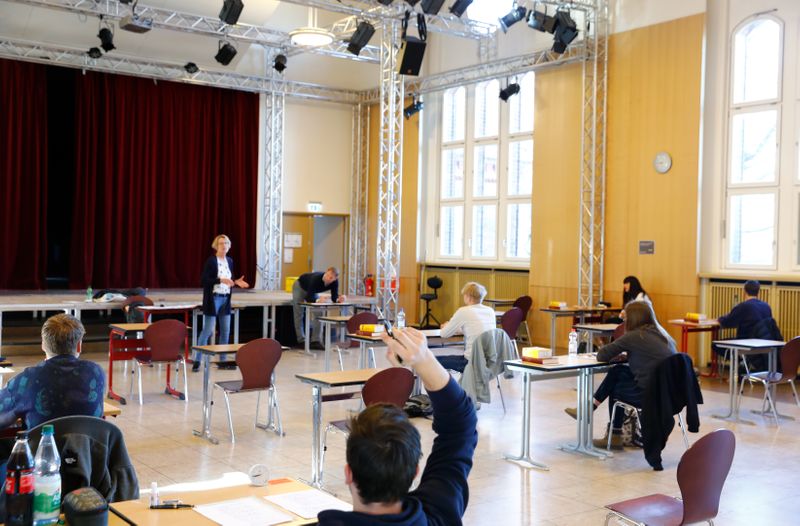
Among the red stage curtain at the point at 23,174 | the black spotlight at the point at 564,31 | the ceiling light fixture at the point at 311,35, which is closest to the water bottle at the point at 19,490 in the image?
the ceiling light fixture at the point at 311,35

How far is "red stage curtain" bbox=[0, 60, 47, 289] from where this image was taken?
13867mm

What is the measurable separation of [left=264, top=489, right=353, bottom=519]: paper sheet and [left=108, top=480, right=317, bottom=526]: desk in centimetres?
4

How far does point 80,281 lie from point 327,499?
12992 mm

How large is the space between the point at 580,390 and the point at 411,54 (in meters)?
6.38

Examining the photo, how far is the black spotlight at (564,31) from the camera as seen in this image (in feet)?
38.9

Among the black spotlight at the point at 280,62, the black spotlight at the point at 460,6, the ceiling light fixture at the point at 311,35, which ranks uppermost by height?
the black spotlight at the point at 460,6

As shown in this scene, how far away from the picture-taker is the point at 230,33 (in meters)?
13.3

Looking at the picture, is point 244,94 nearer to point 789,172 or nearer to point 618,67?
point 618,67

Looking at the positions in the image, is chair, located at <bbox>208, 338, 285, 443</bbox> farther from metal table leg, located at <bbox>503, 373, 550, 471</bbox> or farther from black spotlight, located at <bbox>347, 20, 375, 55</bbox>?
black spotlight, located at <bbox>347, 20, 375, 55</bbox>

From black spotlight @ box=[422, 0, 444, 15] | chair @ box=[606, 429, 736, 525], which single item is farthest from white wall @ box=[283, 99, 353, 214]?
chair @ box=[606, 429, 736, 525]

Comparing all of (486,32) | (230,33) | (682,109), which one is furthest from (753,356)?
(230,33)

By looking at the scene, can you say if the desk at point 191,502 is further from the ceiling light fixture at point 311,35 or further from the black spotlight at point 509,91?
the black spotlight at point 509,91

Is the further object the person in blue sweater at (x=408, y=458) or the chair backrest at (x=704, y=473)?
the chair backrest at (x=704, y=473)

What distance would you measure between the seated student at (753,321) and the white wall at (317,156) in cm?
960
